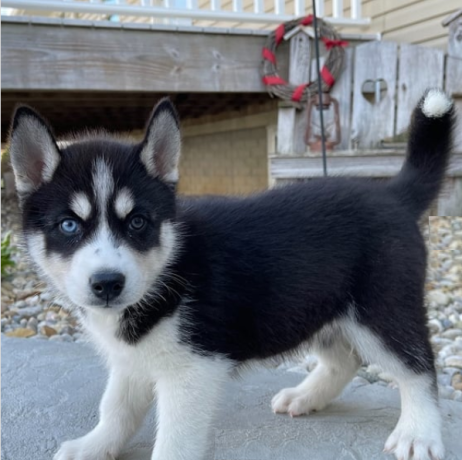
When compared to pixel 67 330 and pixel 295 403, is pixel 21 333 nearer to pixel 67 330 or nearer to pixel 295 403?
pixel 67 330

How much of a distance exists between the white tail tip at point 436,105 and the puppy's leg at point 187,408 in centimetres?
136

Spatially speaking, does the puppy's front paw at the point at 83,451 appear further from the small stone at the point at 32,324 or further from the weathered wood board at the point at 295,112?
the weathered wood board at the point at 295,112

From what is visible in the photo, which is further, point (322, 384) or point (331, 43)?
point (331, 43)

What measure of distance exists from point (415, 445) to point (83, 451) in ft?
4.26

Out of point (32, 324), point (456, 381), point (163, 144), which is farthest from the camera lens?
point (32, 324)

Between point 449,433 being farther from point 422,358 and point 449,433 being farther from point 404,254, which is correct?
point 404,254

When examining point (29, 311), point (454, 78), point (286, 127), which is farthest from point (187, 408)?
point (454, 78)

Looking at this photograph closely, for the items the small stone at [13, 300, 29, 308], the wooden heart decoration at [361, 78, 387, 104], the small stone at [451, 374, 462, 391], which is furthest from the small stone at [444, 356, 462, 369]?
the small stone at [13, 300, 29, 308]

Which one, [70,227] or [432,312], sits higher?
[70,227]

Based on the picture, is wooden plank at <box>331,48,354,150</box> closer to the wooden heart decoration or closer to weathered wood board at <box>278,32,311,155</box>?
the wooden heart decoration

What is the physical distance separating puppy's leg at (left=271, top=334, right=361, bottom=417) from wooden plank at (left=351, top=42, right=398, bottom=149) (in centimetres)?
335

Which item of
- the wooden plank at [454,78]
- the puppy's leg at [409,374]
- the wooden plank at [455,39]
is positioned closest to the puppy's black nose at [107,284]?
the puppy's leg at [409,374]

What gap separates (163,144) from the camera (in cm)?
236

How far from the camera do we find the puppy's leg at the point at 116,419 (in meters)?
2.43
